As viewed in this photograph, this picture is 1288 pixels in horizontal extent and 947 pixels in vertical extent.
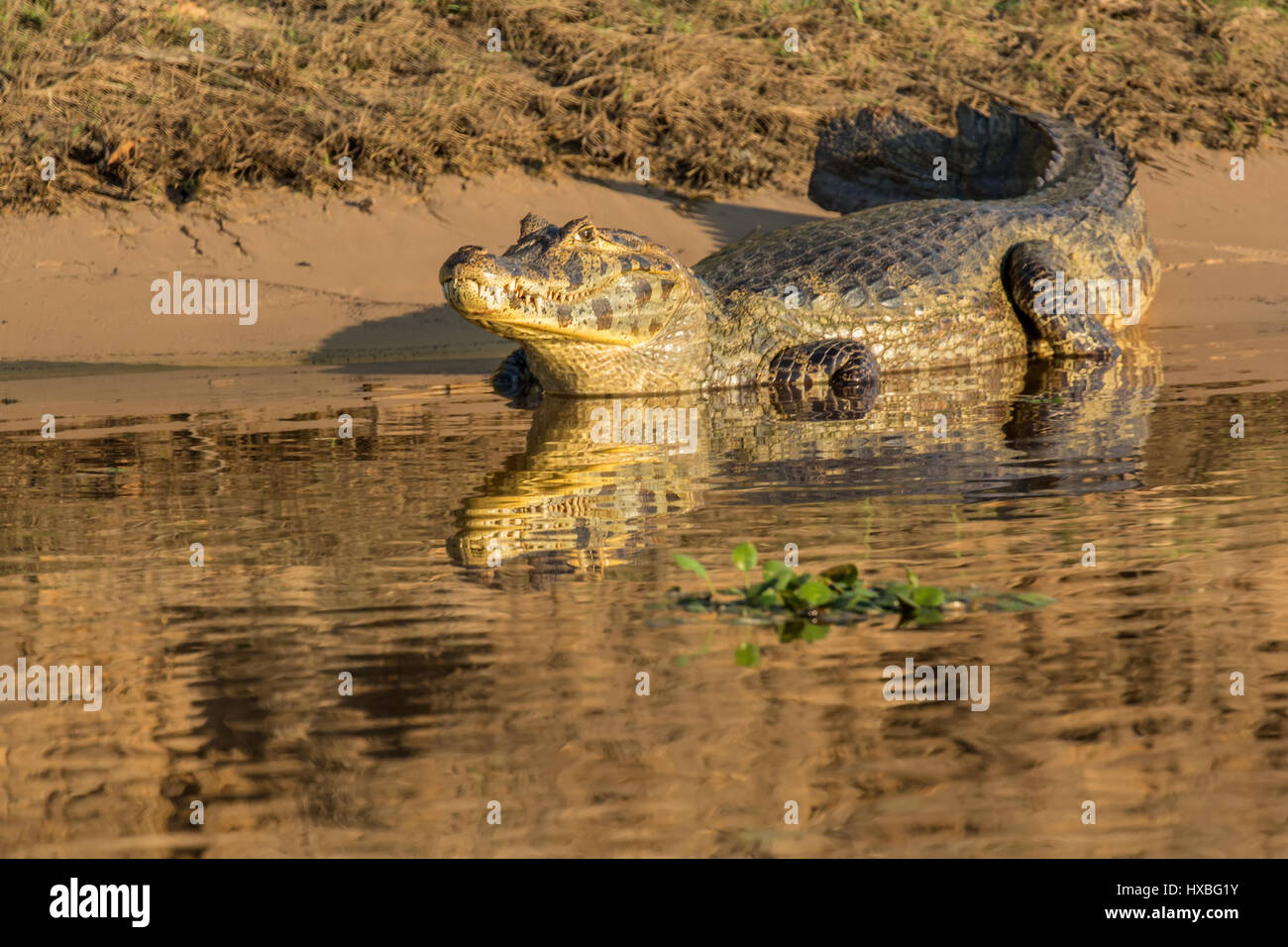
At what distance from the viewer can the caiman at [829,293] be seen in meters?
7.34

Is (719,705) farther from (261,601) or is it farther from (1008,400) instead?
(1008,400)

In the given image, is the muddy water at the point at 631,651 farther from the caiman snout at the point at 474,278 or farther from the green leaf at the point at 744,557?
the caiman snout at the point at 474,278

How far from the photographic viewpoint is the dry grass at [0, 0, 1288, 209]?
11.4 metres

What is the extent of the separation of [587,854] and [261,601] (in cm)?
173

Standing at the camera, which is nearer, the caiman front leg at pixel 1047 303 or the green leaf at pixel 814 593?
the green leaf at pixel 814 593

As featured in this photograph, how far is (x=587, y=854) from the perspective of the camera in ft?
7.77

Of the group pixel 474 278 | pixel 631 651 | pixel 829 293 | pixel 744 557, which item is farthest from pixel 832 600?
pixel 829 293

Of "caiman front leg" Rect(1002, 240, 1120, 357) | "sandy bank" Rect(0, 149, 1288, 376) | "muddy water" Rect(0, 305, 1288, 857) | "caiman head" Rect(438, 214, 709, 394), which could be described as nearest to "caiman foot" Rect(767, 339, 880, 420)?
"caiman head" Rect(438, 214, 709, 394)

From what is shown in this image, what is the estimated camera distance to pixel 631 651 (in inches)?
131

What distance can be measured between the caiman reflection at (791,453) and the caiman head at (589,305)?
0.54 feet

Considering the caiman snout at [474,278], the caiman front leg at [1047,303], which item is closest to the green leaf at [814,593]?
the caiman snout at [474,278]

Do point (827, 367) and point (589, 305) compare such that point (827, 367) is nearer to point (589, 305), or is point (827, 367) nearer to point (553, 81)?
point (589, 305)

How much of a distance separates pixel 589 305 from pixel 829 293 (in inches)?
62.2

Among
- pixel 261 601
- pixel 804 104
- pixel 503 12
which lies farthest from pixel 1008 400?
pixel 503 12
